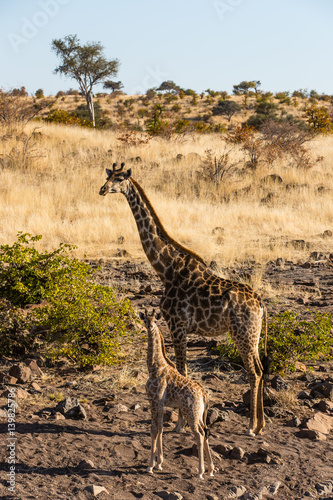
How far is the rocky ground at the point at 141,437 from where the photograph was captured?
399cm

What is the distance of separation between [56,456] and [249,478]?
→ 1.54 m

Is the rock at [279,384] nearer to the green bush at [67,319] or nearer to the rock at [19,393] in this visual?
the green bush at [67,319]

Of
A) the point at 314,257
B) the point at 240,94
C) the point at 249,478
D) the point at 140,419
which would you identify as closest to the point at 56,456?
the point at 140,419

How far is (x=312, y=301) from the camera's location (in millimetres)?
9383

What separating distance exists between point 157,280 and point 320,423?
19.2 ft

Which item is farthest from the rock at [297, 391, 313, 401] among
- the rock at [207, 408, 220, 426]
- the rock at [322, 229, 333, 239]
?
the rock at [322, 229, 333, 239]

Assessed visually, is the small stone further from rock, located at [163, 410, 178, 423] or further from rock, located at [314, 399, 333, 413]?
rock, located at [163, 410, 178, 423]

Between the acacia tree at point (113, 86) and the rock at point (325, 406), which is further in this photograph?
the acacia tree at point (113, 86)

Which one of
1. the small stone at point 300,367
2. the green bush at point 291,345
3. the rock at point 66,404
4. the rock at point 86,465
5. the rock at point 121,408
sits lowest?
the small stone at point 300,367

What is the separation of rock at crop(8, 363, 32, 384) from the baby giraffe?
2241 mm

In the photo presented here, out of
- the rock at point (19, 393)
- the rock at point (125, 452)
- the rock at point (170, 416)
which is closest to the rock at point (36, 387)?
the rock at point (19, 393)

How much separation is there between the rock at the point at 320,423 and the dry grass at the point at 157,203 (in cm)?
667

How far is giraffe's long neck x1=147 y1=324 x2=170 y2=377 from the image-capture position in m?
4.32

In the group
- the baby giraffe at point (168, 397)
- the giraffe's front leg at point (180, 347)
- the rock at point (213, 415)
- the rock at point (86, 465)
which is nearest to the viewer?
the baby giraffe at point (168, 397)
